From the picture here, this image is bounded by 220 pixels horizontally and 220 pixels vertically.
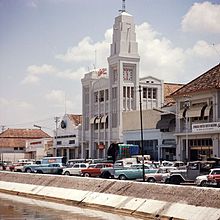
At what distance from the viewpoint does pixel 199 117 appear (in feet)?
236

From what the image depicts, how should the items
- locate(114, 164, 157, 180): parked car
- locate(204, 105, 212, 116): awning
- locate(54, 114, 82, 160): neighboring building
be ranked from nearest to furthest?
locate(114, 164, 157, 180): parked car < locate(204, 105, 212, 116): awning < locate(54, 114, 82, 160): neighboring building

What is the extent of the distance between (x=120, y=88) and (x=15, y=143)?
49.0m

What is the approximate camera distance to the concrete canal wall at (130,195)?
31.8m

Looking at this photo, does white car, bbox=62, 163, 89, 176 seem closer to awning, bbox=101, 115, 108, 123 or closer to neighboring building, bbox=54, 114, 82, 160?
awning, bbox=101, 115, 108, 123

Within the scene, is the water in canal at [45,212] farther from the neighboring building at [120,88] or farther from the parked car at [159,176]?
the neighboring building at [120,88]

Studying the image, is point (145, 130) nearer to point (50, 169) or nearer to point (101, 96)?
point (101, 96)

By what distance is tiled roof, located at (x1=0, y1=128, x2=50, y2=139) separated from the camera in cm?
13520

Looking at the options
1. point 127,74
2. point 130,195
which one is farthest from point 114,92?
point 130,195

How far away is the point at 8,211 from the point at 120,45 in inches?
2220

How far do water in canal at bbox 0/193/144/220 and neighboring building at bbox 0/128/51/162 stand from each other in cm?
7883

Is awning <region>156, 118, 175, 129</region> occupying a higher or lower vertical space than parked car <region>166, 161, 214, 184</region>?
higher

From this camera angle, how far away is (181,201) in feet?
111

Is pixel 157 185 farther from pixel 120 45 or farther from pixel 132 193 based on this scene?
pixel 120 45

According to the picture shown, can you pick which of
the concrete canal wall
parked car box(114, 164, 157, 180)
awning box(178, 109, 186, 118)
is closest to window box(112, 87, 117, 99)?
awning box(178, 109, 186, 118)
